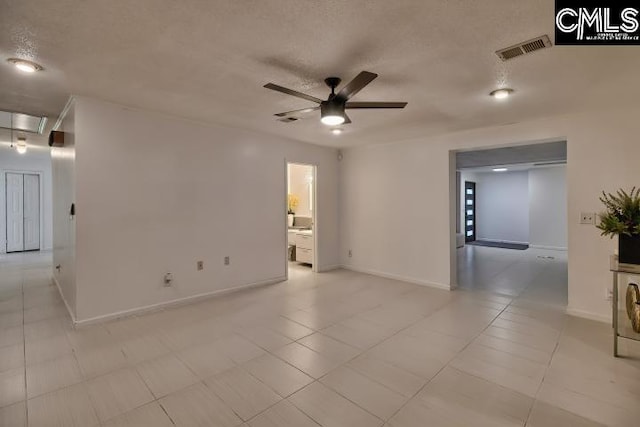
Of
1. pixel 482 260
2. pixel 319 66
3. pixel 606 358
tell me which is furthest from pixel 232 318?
pixel 482 260

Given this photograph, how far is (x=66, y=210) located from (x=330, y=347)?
3.65 meters

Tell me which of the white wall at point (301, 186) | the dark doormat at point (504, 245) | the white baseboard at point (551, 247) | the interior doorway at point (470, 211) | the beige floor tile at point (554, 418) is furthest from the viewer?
the interior doorway at point (470, 211)

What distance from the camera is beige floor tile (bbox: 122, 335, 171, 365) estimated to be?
266 cm

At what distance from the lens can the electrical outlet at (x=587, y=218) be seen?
357 centimetres

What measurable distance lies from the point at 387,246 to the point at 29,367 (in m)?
4.79

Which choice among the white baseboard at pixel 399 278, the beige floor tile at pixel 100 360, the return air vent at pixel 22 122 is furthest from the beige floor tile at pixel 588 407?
the return air vent at pixel 22 122

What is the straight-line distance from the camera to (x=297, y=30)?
1907mm

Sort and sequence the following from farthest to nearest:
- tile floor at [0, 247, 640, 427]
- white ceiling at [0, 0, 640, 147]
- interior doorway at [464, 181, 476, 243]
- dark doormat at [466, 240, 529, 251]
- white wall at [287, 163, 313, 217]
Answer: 1. interior doorway at [464, 181, 476, 243]
2. dark doormat at [466, 240, 529, 251]
3. white wall at [287, 163, 313, 217]
4. tile floor at [0, 247, 640, 427]
5. white ceiling at [0, 0, 640, 147]

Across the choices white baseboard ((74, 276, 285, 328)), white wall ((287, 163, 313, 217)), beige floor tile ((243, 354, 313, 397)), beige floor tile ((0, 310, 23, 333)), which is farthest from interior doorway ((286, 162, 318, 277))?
beige floor tile ((0, 310, 23, 333))

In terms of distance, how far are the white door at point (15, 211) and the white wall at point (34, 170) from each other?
0.10m

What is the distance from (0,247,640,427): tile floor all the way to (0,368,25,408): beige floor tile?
0.01m

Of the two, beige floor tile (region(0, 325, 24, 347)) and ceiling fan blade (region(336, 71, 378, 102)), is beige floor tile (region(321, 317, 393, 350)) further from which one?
beige floor tile (region(0, 325, 24, 347))

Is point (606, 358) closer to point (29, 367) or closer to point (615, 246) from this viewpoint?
point (615, 246)

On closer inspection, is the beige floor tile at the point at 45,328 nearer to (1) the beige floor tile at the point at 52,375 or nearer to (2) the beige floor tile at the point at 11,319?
(2) the beige floor tile at the point at 11,319
